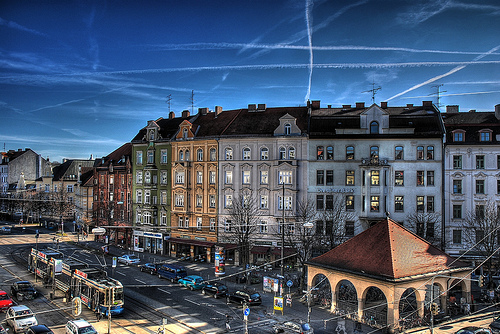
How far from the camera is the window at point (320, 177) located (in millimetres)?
51422

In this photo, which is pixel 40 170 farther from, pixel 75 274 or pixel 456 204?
pixel 456 204

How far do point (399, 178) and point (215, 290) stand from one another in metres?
26.4

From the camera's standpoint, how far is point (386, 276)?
28500 millimetres

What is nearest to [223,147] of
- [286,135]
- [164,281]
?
[286,135]

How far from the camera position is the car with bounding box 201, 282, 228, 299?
3909cm

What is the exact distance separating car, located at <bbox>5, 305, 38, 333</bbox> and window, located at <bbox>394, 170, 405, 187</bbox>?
40523 millimetres

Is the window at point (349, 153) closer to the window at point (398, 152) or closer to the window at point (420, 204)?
the window at point (398, 152)

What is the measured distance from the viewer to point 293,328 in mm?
28875

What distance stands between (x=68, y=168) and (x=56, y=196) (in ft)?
28.9

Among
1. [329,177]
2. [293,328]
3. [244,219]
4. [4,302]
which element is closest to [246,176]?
[244,219]

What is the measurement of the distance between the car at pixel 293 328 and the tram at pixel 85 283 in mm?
12334

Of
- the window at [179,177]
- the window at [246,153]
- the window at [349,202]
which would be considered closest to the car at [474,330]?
the window at [349,202]

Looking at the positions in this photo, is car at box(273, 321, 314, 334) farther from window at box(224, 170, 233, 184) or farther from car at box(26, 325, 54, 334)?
window at box(224, 170, 233, 184)

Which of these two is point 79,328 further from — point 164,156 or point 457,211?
point 457,211
